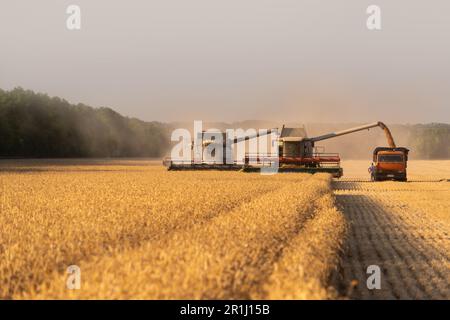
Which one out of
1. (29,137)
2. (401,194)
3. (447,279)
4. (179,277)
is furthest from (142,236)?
(29,137)

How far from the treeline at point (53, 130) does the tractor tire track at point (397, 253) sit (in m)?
81.4

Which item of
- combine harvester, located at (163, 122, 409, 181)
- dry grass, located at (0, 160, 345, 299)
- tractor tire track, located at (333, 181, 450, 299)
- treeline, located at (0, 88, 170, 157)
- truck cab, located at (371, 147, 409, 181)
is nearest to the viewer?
dry grass, located at (0, 160, 345, 299)

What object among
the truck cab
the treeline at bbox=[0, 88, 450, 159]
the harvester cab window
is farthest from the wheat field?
the treeline at bbox=[0, 88, 450, 159]

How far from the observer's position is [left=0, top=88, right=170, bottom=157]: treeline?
9856 centimetres

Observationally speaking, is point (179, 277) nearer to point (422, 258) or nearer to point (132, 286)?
point (132, 286)

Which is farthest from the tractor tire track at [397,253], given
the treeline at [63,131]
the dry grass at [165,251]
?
the treeline at [63,131]

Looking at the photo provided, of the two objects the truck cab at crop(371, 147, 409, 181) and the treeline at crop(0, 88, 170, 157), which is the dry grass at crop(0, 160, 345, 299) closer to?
the truck cab at crop(371, 147, 409, 181)

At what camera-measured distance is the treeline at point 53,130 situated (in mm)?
98562

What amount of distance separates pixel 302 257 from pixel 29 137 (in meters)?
98.2

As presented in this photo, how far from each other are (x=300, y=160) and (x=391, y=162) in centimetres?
Answer: 622

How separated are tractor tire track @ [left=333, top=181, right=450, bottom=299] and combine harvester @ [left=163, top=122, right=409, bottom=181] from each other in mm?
19271

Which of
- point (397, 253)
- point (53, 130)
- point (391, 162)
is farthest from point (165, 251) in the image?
point (53, 130)

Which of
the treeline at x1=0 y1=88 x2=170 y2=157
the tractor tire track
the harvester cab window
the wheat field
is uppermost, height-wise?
the treeline at x1=0 y1=88 x2=170 y2=157

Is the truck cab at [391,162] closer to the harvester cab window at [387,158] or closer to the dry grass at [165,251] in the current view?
the harvester cab window at [387,158]
